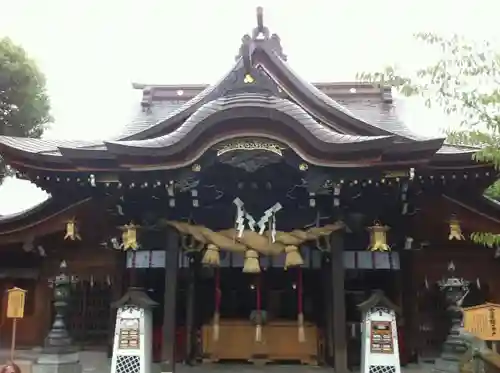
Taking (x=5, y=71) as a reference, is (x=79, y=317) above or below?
below

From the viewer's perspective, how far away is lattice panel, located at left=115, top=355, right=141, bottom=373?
27.5 ft

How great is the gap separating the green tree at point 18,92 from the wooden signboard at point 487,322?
1375 cm

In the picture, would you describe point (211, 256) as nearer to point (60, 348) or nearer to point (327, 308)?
point (327, 308)

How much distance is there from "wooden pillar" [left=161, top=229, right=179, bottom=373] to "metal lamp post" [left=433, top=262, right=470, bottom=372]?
14.9ft

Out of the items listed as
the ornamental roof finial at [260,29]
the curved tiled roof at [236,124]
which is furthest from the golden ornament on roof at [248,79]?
the ornamental roof finial at [260,29]

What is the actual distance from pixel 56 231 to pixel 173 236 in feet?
9.87

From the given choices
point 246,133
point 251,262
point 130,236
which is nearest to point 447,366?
point 251,262

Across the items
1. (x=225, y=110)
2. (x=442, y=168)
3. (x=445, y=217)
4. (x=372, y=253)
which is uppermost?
(x=225, y=110)

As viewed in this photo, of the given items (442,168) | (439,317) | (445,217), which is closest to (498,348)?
(439,317)

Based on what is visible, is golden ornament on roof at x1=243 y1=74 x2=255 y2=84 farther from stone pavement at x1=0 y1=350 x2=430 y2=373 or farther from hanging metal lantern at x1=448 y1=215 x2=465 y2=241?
stone pavement at x1=0 y1=350 x2=430 y2=373

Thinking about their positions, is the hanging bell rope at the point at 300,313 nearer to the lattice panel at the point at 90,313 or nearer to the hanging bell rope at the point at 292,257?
the hanging bell rope at the point at 292,257

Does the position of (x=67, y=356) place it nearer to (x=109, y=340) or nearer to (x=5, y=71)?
(x=109, y=340)

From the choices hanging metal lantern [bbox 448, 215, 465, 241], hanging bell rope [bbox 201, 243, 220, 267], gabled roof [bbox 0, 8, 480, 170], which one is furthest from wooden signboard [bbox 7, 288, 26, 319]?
hanging metal lantern [bbox 448, 215, 465, 241]

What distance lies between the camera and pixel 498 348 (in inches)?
399
